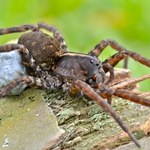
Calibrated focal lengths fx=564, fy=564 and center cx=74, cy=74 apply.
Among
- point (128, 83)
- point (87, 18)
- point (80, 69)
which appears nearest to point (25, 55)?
point (80, 69)

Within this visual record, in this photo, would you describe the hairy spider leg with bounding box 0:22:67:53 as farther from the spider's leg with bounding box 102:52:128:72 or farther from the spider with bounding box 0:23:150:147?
the spider's leg with bounding box 102:52:128:72

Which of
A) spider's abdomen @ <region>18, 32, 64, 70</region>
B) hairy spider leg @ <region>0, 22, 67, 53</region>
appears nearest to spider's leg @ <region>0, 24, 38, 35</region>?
hairy spider leg @ <region>0, 22, 67, 53</region>

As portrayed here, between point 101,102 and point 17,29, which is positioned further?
point 17,29

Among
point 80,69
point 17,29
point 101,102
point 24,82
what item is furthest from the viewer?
point 17,29

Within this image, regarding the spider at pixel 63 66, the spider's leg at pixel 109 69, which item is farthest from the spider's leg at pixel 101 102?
the spider's leg at pixel 109 69

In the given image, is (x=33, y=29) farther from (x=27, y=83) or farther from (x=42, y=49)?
(x=27, y=83)

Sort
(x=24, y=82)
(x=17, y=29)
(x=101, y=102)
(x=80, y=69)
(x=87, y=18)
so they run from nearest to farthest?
1. (x=101, y=102)
2. (x=24, y=82)
3. (x=80, y=69)
4. (x=17, y=29)
5. (x=87, y=18)

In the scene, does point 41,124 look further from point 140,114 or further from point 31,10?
point 31,10
